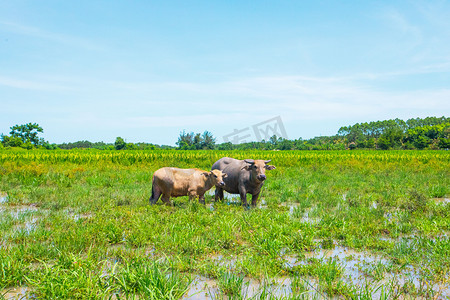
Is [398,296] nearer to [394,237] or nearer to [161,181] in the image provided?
[394,237]

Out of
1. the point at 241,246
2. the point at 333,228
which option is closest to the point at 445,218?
the point at 333,228

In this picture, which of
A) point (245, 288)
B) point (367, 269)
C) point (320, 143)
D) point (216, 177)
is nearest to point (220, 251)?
point (245, 288)

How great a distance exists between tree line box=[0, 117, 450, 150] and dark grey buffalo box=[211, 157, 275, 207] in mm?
38748

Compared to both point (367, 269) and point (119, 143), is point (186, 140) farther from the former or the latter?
point (367, 269)

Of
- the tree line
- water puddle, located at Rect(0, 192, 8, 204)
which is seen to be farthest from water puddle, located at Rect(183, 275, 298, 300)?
the tree line

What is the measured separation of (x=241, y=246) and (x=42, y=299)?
2639 millimetres

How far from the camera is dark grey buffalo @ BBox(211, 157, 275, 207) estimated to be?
7565mm

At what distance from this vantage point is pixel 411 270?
13.1 feet

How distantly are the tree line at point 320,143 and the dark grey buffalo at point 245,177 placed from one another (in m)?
38.7

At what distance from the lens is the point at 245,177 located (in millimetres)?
7926

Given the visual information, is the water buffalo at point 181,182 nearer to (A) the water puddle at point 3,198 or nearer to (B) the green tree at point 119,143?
(A) the water puddle at point 3,198

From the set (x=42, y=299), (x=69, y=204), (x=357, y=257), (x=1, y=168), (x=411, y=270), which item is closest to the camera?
(x=42, y=299)

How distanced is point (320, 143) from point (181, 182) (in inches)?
3931

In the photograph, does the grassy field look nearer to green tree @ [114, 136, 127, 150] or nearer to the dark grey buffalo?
the dark grey buffalo
